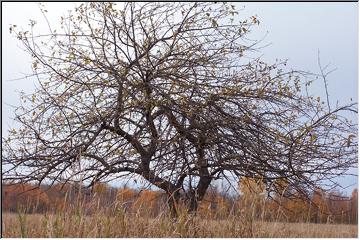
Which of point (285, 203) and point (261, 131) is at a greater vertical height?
point (261, 131)

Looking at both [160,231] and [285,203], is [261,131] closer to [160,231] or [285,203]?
[285,203]

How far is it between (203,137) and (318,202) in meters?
2.13

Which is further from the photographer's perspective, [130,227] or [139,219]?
[139,219]

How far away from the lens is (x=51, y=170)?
9.10 meters

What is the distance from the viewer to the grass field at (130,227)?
490cm

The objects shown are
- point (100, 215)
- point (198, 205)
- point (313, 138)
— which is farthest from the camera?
point (313, 138)

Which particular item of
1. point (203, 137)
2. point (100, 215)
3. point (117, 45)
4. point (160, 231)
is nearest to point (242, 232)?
point (160, 231)

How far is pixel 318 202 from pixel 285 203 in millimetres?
530

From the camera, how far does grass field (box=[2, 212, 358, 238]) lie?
4902 mm

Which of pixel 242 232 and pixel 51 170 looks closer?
pixel 242 232

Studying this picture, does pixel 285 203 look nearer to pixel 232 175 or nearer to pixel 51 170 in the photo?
pixel 232 175

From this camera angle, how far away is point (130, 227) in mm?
5191

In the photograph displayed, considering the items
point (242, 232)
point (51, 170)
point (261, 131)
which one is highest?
point (261, 131)

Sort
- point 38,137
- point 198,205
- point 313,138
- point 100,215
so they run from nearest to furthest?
point 100,215, point 198,205, point 313,138, point 38,137
